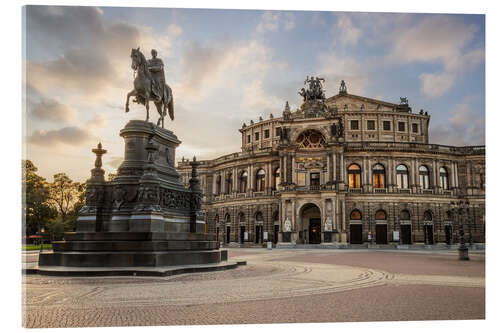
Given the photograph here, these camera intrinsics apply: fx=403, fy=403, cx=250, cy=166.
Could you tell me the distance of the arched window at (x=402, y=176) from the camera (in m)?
55.9

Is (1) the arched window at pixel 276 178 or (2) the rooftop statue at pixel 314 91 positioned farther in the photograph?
(1) the arched window at pixel 276 178

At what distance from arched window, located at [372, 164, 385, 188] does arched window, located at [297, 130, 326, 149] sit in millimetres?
8393

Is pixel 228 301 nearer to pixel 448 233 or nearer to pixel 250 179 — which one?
pixel 250 179

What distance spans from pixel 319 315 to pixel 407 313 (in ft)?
5.68

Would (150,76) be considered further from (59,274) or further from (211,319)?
(211,319)

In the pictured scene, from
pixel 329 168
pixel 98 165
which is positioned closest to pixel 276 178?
pixel 329 168

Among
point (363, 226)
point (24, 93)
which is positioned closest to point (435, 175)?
point (363, 226)

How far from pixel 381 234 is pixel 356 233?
330cm

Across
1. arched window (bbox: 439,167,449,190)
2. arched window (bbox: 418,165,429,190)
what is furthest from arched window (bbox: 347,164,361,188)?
arched window (bbox: 439,167,449,190)

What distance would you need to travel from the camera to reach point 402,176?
56.2 meters

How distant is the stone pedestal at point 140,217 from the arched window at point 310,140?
4018cm

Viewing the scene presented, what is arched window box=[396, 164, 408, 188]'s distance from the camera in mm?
55906

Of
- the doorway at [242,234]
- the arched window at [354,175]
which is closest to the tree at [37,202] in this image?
the doorway at [242,234]

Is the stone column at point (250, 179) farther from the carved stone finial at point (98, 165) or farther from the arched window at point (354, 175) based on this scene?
the carved stone finial at point (98, 165)
